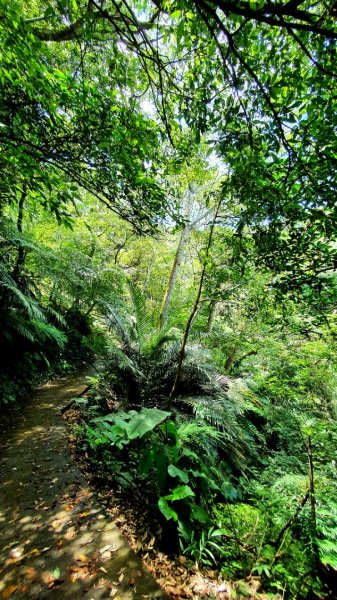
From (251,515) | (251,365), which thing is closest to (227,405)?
(251,515)

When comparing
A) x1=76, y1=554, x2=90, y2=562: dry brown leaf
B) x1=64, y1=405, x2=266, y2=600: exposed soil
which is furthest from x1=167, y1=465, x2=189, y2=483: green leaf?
x1=76, y1=554, x2=90, y2=562: dry brown leaf

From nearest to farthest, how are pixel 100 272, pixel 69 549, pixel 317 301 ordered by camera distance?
pixel 69 549 → pixel 317 301 → pixel 100 272

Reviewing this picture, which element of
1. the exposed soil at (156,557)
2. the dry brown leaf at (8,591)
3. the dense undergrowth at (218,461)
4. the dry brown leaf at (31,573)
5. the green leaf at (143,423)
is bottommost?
the dry brown leaf at (8,591)

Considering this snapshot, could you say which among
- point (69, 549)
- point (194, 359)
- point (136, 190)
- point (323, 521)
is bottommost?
point (69, 549)

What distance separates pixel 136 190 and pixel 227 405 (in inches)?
119

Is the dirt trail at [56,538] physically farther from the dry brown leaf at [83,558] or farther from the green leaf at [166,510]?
the green leaf at [166,510]

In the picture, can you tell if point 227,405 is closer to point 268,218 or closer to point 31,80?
point 268,218

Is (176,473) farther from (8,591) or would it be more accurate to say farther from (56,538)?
(8,591)

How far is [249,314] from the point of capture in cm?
455

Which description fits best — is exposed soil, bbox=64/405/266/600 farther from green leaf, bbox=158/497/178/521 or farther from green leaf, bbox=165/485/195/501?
green leaf, bbox=165/485/195/501

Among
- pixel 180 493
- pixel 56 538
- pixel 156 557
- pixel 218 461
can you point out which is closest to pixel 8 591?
pixel 56 538

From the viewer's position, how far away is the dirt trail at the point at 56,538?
1.78m

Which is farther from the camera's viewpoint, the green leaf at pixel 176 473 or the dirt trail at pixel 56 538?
the green leaf at pixel 176 473

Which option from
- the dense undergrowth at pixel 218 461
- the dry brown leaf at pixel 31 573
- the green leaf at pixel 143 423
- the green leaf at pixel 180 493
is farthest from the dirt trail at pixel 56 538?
the green leaf at pixel 143 423
